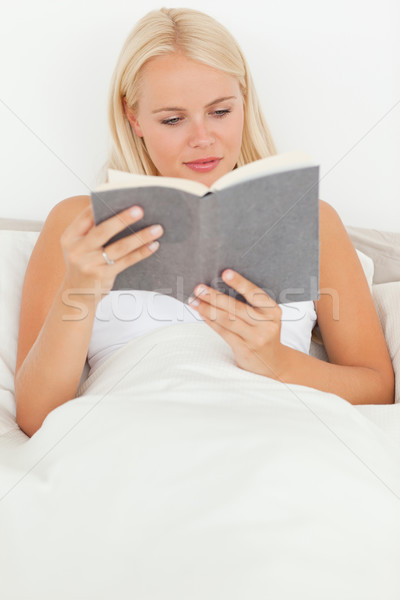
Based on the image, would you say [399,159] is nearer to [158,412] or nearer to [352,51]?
[352,51]

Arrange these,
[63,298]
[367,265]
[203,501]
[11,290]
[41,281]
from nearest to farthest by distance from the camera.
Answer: [203,501]
[63,298]
[41,281]
[11,290]
[367,265]

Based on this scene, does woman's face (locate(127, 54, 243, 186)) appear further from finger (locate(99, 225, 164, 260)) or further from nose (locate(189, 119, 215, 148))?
finger (locate(99, 225, 164, 260))

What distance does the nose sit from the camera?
142cm

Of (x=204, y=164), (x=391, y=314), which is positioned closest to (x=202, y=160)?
(x=204, y=164)

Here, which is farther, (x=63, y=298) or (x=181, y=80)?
(x=181, y=80)

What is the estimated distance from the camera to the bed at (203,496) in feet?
2.79

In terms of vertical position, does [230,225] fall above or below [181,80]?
below

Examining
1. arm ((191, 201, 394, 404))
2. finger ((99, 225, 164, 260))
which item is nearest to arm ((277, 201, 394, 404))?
arm ((191, 201, 394, 404))

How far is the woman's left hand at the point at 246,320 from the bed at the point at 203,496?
0.15ft

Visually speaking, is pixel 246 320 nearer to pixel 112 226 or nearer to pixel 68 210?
pixel 112 226

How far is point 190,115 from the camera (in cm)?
143

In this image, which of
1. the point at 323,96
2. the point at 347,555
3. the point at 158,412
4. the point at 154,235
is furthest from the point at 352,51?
the point at 347,555

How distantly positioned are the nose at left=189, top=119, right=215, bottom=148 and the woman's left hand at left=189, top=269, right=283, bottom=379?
1.54ft

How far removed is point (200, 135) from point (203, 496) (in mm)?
800
